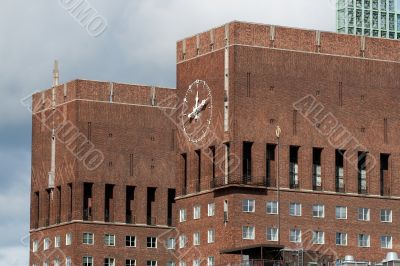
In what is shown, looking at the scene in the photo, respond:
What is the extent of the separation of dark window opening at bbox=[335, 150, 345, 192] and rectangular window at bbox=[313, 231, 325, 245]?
5958mm

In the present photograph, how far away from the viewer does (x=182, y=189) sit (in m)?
194

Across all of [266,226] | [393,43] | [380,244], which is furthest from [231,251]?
[393,43]

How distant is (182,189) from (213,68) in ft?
47.7

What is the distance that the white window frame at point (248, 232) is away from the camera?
599 ft

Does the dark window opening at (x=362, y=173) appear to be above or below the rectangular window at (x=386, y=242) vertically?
above

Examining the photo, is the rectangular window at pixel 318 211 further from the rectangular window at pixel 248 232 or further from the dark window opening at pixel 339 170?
the rectangular window at pixel 248 232

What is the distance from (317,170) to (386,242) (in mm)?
10723

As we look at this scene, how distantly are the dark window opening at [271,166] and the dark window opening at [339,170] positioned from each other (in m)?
7.59

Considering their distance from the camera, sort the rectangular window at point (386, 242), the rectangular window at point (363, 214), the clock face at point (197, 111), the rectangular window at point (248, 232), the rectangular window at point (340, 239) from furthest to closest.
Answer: the rectangular window at point (386, 242), the rectangular window at point (363, 214), the clock face at point (197, 111), the rectangular window at point (340, 239), the rectangular window at point (248, 232)

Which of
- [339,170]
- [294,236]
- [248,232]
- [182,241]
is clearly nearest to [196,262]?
[182,241]

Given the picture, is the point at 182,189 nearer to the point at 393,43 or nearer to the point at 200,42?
the point at 200,42

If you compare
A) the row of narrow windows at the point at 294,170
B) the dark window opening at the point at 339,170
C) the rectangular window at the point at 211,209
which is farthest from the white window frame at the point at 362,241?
the rectangular window at the point at 211,209

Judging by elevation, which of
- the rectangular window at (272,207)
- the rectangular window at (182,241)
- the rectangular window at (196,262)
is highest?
the rectangular window at (272,207)

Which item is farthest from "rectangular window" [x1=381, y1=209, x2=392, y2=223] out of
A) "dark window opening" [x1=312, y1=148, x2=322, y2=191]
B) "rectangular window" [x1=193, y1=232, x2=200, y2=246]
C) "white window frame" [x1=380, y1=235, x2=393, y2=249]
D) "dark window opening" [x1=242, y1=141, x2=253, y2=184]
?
"rectangular window" [x1=193, y1=232, x2=200, y2=246]
